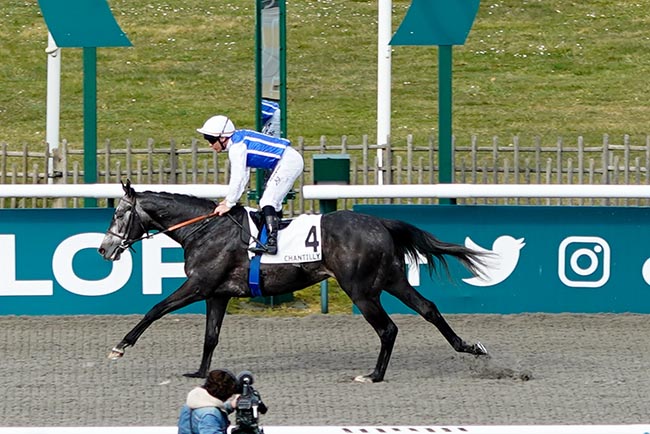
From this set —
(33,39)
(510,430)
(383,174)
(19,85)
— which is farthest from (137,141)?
(510,430)

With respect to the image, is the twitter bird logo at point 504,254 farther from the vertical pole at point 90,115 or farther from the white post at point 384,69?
the white post at point 384,69

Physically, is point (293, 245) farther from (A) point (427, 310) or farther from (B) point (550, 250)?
(B) point (550, 250)

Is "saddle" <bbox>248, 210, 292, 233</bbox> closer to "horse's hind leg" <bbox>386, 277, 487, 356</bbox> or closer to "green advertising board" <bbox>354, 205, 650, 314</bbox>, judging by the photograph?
"horse's hind leg" <bbox>386, 277, 487, 356</bbox>

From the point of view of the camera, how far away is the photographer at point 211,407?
7.26 metres

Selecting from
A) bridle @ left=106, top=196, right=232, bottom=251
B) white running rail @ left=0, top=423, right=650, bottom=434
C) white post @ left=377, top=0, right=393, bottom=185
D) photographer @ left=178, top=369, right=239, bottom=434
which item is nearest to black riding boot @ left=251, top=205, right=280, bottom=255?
bridle @ left=106, top=196, right=232, bottom=251

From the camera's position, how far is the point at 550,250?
1225 cm

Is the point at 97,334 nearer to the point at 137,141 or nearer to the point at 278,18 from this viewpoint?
the point at 278,18

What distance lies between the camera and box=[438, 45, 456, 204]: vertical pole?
13086 mm

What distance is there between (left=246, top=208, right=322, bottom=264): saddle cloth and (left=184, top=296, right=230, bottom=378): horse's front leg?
1.58 feet

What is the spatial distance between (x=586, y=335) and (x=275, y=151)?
3.03m

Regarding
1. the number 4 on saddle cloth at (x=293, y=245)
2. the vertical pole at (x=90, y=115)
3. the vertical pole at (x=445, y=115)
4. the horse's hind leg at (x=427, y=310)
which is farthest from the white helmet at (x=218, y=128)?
the vertical pole at (x=445, y=115)

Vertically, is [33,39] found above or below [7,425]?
above

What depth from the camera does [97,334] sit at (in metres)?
11.7

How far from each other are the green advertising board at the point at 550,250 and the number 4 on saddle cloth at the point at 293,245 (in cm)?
192
